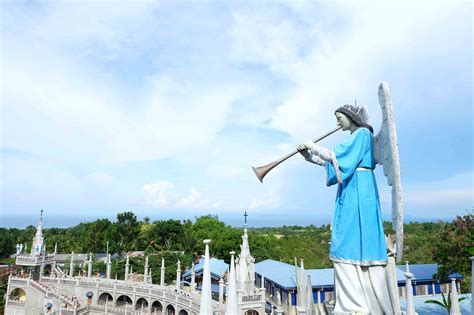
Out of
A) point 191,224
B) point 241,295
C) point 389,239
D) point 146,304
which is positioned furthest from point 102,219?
point 389,239

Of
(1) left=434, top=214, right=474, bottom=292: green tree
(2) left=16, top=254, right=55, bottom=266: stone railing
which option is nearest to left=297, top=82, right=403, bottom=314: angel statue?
(1) left=434, top=214, right=474, bottom=292: green tree

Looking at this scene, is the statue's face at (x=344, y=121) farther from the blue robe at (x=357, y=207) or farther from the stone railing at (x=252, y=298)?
the stone railing at (x=252, y=298)

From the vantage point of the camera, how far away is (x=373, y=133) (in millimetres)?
7168

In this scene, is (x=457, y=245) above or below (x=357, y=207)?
below

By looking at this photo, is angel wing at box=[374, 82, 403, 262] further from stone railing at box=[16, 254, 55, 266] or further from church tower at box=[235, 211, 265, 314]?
stone railing at box=[16, 254, 55, 266]

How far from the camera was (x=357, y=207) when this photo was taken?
6.55 metres

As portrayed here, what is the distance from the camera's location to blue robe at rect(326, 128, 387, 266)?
631cm

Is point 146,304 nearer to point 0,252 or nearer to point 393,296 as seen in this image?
point 393,296

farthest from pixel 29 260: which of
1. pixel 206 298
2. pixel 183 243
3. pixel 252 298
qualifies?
pixel 206 298

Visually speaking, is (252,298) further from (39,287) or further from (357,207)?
(39,287)

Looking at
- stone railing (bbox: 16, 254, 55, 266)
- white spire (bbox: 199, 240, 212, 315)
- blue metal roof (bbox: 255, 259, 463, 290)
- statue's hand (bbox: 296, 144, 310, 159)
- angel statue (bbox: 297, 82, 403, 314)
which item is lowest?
blue metal roof (bbox: 255, 259, 463, 290)

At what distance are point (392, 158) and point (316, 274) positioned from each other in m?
25.2

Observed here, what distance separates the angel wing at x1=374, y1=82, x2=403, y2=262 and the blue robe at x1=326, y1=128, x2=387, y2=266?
29 centimetres

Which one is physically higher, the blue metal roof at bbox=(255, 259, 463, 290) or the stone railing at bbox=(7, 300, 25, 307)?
the blue metal roof at bbox=(255, 259, 463, 290)
